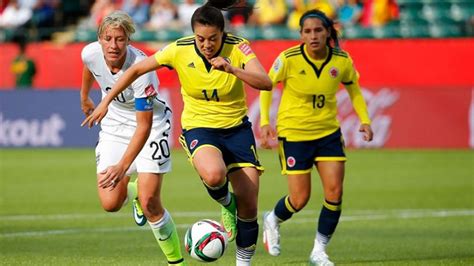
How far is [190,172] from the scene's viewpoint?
22047 mm

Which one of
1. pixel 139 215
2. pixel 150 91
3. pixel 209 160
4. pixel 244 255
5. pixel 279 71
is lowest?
pixel 139 215

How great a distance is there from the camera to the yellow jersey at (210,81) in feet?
30.7

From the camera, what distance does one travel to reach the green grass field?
36.7 feet

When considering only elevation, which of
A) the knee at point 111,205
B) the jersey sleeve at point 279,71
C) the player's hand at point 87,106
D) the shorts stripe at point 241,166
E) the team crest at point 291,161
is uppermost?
the jersey sleeve at point 279,71

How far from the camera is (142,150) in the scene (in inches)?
380

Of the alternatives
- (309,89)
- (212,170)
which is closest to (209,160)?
(212,170)

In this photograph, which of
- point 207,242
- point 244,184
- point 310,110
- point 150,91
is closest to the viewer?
point 207,242

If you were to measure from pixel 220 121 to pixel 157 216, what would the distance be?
3.10 ft

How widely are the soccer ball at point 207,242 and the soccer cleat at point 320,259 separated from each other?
133 cm

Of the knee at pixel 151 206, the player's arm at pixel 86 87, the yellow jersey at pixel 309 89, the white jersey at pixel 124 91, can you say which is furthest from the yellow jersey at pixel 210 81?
the yellow jersey at pixel 309 89

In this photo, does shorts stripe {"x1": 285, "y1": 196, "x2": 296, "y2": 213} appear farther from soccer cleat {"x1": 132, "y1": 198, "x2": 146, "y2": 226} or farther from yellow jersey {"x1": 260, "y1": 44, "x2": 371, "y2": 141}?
soccer cleat {"x1": 132, "y1": 198, "x2": 146, "y2": 226}

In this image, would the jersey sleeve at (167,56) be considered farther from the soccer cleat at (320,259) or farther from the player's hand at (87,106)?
the soccer cleat at (320,259)

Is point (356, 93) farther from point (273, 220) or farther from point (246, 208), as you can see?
point (246, 208)

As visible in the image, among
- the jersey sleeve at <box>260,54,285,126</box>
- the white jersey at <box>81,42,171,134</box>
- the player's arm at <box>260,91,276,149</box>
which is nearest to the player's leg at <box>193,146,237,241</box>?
the white jersey at <box>81,42,171,134</box>
